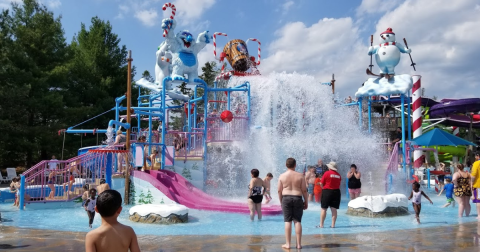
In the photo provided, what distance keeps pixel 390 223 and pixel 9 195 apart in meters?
14.2

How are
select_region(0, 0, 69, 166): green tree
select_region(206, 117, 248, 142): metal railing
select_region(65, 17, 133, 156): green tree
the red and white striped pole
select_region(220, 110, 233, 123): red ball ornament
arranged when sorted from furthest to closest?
1. select_region(65, 17, 133, 156): green tree
2. select_region(0, 0, 69, 166): green tree
3. the red and white striped pole
4. select_region(206, 117, 248, 142): metal railing
5. select_region(220, 110, 233, 123): red ball ornament

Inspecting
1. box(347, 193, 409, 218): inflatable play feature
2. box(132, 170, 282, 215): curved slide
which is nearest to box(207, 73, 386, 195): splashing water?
box(132, 170, 282, 215): curved slide

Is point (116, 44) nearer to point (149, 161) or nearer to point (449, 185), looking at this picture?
point (149, 161)

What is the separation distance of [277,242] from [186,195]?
599 centimetres

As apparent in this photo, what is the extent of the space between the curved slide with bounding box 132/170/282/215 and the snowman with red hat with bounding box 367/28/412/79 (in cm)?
1052

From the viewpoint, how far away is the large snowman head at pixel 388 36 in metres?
19.0

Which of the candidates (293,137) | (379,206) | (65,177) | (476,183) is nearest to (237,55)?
(293,137)

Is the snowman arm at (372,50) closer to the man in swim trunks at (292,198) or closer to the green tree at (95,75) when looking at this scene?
the man in swim trunks at (292,198)

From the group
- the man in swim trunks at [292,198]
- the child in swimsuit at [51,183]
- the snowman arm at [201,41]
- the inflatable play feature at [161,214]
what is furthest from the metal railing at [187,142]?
the man in swim trunks at [292,198]

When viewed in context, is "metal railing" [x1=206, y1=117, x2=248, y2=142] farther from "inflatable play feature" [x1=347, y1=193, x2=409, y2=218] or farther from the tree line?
the tree line

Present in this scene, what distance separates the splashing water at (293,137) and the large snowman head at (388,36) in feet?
10.8

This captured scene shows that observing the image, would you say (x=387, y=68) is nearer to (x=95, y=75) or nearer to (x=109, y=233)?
(x=109, y=233)

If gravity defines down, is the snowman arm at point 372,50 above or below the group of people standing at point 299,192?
above

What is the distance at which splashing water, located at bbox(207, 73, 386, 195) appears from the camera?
15.5 m
